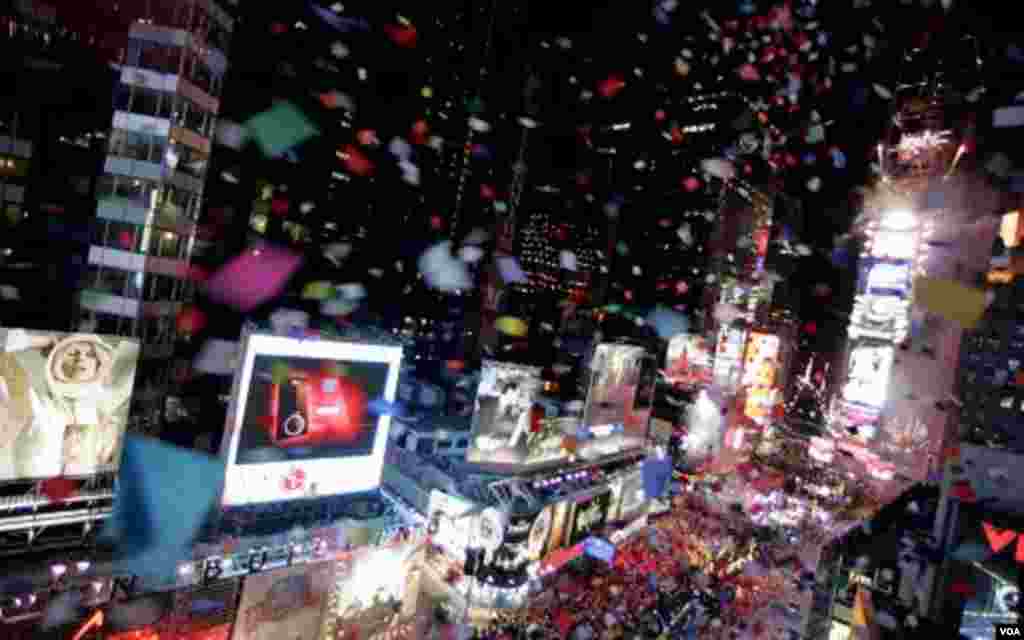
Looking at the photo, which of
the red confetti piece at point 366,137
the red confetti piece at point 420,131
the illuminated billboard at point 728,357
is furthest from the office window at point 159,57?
the illuminated billboard at point 728,357

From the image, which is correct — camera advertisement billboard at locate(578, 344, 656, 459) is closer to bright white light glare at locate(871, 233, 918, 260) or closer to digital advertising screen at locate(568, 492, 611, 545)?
digital advertising screen at locate(568, 492, 611, 545)

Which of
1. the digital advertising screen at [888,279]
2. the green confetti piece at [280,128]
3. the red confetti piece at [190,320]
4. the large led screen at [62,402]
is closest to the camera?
the large led screen at [62,402]

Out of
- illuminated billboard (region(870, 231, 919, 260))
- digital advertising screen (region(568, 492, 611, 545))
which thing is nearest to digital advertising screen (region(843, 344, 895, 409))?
illuminated billboard (region(870, 231, 919, 260))

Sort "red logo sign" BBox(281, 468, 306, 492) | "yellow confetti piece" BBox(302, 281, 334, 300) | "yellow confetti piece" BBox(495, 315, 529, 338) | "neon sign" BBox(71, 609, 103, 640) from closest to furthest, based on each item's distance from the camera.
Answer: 1. "neon sign" BBox(71, 609, 103, 640)
2. "red logo sign" BBox(281, 468, 306, 492)
3. "yellow confetti piece" BBox(302, 281, 334, 300)
4. "yellow confetti piece" BBox(495, 315, 529, 338)

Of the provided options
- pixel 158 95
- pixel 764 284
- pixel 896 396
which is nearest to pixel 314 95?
pixel 158 95

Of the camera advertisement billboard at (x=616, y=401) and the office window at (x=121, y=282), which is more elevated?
the office window at (x=121, y=282)

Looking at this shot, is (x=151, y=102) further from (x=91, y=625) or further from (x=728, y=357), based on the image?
(x=728, y=357)

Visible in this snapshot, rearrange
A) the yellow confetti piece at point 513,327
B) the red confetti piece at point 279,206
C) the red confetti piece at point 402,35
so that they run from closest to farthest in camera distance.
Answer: the red confetti piece at point 279,206 → the red confetti piece at point 402,35 → the yellow confetti piece at point 513,327

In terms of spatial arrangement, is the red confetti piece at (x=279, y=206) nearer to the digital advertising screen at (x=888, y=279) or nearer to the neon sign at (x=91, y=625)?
the neon sign at (x=91, y=625)
